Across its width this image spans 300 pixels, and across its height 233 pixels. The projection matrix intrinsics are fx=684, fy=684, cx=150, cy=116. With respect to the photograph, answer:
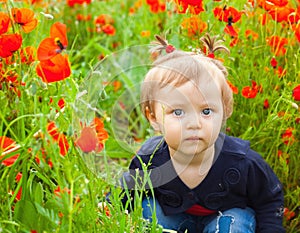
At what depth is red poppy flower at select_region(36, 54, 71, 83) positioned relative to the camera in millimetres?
1592

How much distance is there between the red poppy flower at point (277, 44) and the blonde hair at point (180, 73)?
325mm

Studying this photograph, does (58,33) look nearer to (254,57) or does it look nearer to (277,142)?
(277,142)

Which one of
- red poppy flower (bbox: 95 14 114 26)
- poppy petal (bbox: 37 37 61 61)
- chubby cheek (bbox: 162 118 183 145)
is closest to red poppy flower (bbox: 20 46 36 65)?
poppy petal (bbox: 37 37 61 61)

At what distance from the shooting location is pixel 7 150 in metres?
1.64

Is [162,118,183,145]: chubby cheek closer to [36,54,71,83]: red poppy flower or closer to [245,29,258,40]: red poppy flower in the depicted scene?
[36,54,71,83]: red poppy flower

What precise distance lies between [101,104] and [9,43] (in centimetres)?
129

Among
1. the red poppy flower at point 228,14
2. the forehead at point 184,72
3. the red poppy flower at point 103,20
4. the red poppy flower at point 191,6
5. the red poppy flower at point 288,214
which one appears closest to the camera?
the forehead at point 184,72

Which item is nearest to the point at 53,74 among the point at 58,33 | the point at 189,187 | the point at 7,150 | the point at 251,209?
the point at 58,33

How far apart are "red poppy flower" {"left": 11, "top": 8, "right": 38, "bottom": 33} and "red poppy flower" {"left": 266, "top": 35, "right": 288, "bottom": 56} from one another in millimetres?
810

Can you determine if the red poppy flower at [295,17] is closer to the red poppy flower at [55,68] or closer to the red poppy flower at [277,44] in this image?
the red poppy flower at [277,44]

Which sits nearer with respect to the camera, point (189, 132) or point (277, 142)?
point (189, 132)

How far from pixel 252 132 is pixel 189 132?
1.88 feet

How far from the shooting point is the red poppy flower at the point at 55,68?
1.59 meters

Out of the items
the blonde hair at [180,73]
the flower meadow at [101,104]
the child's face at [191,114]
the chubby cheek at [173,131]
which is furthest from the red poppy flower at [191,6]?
the chubby cheek at [173,131]
